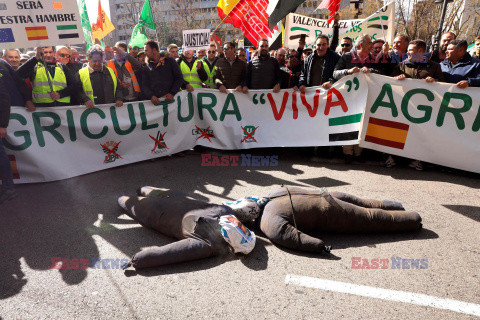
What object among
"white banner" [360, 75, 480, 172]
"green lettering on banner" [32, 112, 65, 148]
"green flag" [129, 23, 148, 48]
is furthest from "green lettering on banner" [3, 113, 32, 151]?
"white banner" [360, 75, 480, 172]

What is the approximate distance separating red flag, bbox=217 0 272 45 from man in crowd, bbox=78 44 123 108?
8.28 ft

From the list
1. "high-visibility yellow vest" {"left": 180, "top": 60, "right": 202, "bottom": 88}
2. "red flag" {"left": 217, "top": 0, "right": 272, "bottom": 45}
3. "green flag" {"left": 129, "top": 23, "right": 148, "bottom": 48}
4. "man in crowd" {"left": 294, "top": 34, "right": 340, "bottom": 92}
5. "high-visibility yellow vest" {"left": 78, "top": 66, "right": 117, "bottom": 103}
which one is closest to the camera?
"high-visibility yellow vest" {"left": 78, "top": 66, "right": 117, "bottom": 103}

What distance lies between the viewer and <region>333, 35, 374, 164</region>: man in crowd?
5.29 meters

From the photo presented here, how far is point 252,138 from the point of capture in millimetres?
6191

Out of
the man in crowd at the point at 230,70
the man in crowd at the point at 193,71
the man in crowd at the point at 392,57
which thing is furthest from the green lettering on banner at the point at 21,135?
the man in crowd at the point at 392,57

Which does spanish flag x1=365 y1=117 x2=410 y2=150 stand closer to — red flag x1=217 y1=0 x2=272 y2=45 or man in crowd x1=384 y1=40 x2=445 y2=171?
man in crowd x1=384 y1=40 x2=445 y2=171

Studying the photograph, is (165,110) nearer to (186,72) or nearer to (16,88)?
(186,72)

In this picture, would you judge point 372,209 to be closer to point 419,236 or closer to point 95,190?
point 419,236

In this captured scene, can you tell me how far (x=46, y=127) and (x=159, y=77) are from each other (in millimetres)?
2026

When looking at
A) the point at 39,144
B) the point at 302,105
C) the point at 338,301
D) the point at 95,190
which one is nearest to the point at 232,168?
the point at 302,105

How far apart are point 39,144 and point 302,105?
4334 millimetres

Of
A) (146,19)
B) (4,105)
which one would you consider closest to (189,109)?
(4,105)

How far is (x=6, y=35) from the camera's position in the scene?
4496mm

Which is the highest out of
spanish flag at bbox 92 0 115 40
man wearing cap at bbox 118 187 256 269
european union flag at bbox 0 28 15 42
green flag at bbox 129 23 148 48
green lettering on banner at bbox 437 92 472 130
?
spanish flag at bbox 92 0 115 40
